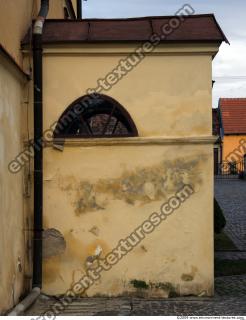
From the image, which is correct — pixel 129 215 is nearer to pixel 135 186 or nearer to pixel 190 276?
pixel 135 186

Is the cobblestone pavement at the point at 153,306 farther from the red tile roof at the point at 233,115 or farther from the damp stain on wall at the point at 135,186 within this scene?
the red tile roof at the point at 233,115

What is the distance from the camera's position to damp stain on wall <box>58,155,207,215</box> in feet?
28.9

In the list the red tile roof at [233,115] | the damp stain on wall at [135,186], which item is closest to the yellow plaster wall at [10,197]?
the damp stain on wall at [135,186]

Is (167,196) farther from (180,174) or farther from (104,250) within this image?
(104,250)

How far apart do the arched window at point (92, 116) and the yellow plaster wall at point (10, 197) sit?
29.2 inches

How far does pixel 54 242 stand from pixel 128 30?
3.34 meters

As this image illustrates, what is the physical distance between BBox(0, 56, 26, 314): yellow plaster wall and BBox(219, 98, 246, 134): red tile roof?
41.4m

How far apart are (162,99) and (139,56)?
0.71 metres

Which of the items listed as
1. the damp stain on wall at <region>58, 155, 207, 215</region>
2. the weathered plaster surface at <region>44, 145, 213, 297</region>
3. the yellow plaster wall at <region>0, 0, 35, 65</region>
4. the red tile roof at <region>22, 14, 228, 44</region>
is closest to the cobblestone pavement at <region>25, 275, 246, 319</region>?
the weathered plaster surface at <region>44, 145, 213, 297</region>

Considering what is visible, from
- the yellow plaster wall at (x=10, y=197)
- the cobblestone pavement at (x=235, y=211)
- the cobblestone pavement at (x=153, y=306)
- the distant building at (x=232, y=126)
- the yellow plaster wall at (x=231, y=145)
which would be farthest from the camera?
the distant building at (x=232, y=126)

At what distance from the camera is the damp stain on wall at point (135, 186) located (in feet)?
28.9

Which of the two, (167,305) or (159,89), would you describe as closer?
(167,305)

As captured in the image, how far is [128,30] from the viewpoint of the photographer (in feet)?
29.3

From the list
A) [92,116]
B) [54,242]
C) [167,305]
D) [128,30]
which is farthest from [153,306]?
[128,30]
